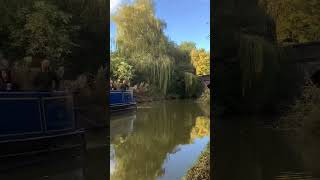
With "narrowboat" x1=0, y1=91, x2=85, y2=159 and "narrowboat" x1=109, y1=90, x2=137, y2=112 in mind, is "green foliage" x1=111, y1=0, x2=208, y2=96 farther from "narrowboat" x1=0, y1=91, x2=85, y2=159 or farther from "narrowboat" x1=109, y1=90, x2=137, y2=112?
"narrowboat" x1=0, y1=91, x2=85, y2=159

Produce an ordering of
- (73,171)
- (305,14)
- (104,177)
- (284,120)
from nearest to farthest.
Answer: (104,177)
(73,171)
(305,14)
(284,120)

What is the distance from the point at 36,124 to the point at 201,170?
2592mm

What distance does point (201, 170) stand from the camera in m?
6.61

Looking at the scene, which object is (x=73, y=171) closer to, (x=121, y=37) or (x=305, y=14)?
(x=305, y=14)

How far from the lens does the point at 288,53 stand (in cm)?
1491

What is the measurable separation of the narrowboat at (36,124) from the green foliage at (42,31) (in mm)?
2878

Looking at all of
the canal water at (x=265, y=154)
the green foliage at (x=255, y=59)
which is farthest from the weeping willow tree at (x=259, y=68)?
the canal water at (x=265, y=154)

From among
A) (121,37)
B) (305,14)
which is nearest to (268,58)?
(305,14)

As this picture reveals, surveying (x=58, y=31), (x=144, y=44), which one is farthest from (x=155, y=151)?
(x=144, y=44)

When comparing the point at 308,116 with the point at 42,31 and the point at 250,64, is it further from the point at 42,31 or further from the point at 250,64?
the point at 42,31

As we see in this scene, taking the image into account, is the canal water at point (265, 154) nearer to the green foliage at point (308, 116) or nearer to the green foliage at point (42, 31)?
the green foliage at point (308, 116)

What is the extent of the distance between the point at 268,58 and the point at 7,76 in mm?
8411

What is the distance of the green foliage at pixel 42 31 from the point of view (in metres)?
10.6

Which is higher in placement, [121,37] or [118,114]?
[121,37]
